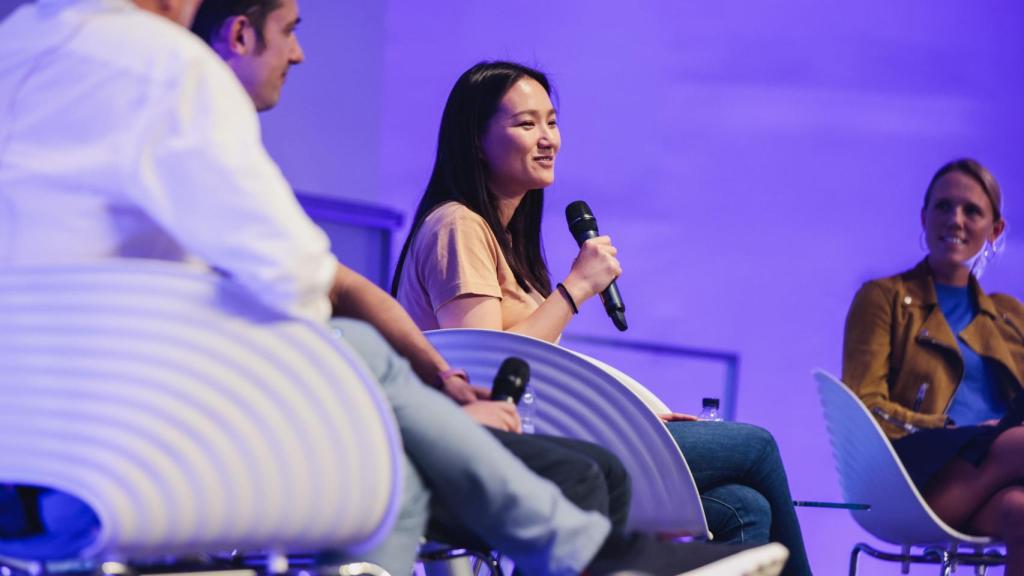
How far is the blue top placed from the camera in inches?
132

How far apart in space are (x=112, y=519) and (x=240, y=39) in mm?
633

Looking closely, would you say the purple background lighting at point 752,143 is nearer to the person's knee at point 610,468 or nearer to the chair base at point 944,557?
the chair base at point 944,557

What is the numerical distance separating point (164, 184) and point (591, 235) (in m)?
1.33

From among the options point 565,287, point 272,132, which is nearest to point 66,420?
point 565,287

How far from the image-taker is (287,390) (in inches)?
48.1

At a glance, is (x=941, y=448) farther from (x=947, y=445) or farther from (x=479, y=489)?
(x=479, y=489)

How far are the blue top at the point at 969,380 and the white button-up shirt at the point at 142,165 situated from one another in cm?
250

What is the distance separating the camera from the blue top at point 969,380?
3357 mm

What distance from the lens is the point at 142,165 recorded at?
3.94 ft

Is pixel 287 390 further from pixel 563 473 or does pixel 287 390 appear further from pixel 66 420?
pixel 563 473

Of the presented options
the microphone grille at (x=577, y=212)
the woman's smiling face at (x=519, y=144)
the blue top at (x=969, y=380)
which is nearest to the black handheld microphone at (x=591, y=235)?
the microphone grille at (x=577, y=212)

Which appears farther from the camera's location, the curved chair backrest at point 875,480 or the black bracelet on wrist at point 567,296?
the curved chair backrest at point 875,480

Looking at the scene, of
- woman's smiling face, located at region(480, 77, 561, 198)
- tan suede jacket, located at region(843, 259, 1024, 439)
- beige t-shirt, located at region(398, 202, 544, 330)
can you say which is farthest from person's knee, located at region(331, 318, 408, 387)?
tan suede jacket, located at region(843, 259, 1024, 439)

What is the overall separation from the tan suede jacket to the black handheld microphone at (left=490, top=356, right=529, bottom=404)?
1.82 m
